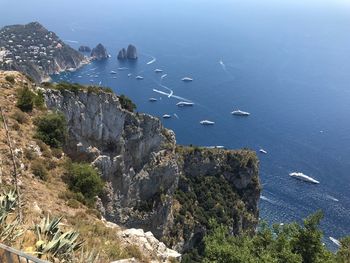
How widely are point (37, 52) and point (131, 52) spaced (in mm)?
37317

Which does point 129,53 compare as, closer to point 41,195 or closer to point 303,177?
point 303,177

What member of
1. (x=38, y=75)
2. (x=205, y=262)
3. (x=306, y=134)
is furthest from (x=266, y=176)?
(x=38, y=75)

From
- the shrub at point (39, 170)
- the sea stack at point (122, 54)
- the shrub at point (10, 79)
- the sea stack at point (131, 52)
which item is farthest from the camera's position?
the sea stack at point (122, 54)

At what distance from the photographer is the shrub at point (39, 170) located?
16062 mm

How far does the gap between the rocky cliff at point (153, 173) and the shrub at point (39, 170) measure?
5.09m

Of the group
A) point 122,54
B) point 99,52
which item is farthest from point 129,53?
point 99,52

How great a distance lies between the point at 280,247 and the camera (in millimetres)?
17656

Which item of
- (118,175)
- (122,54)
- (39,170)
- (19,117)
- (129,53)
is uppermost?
(19,117)

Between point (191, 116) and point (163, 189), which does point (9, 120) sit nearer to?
point (163, 189)

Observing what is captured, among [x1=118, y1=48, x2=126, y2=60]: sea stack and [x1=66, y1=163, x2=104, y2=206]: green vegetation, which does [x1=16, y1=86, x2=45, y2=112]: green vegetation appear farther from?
[x1=118, y1=48, x2=126, y2=60]: sea stack

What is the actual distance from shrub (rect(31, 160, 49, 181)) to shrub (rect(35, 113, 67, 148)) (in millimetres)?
2810

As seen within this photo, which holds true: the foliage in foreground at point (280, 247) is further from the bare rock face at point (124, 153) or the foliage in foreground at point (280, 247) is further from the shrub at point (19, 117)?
the shrub at point (19, 117)

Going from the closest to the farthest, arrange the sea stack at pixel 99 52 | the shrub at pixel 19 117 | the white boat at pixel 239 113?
the shrub at pixel 19 117, the white boat at pixel 239 113, the sea stack at pixel 99 52

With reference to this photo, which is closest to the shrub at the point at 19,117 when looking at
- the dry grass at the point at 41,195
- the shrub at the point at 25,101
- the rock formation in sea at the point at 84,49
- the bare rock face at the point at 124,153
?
the dry grass at the point at 41,195
